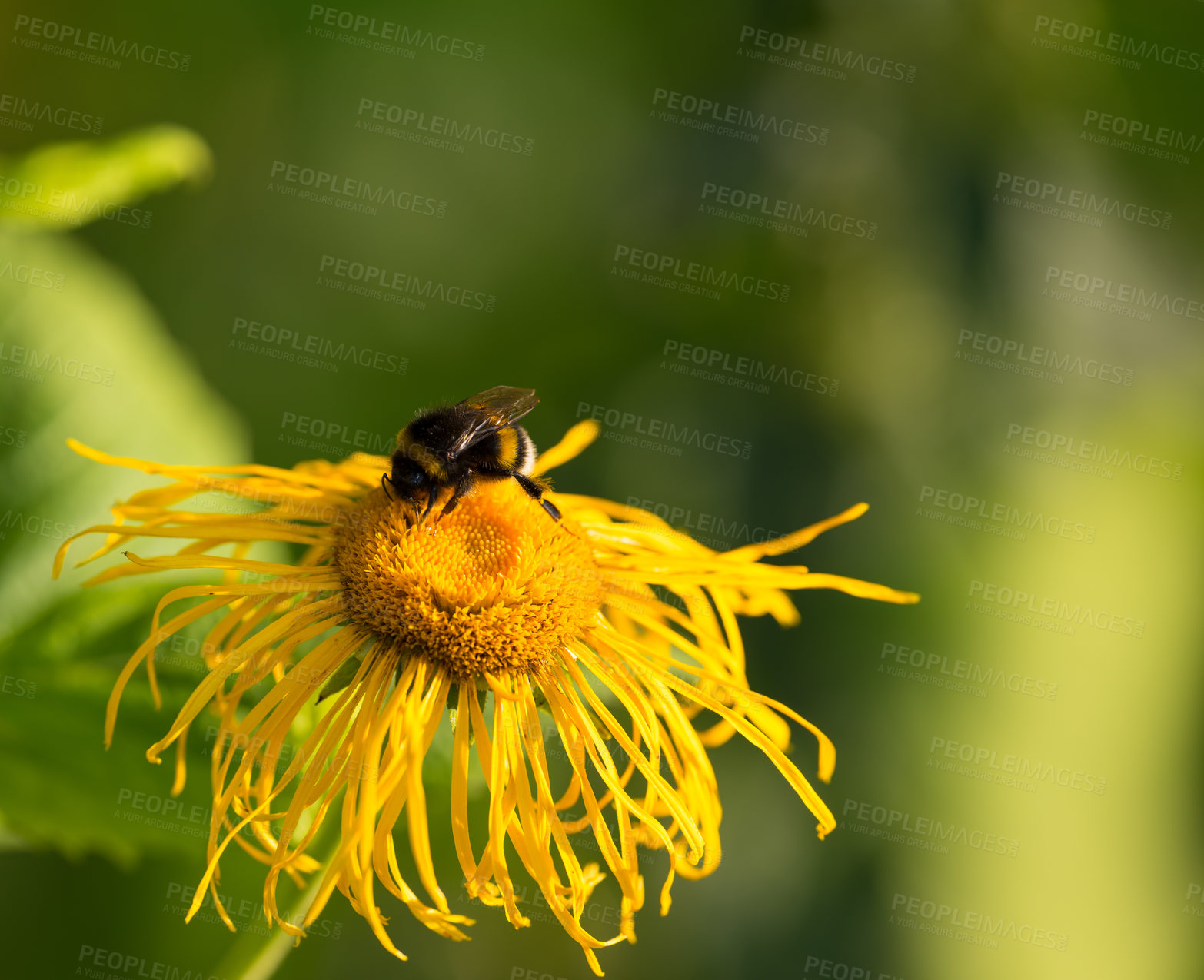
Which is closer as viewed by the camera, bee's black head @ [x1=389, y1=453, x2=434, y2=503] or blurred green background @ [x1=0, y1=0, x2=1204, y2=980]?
bee's black head @ [x1=389, y1=453, x2=434, y2=503]

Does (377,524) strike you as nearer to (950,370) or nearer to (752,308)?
(752,308)

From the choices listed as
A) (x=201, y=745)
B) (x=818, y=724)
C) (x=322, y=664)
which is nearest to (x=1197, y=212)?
(x=818, y=724)

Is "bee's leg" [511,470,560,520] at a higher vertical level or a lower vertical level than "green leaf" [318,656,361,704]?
higher

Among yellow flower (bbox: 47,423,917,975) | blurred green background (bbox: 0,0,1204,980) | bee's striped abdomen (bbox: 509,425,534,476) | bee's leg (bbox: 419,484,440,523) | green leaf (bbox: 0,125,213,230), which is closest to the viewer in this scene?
yellow flower (bbox: 47,423,917,975)

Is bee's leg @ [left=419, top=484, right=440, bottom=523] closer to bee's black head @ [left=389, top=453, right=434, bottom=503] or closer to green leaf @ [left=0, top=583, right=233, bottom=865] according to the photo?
bee's black head @ [left=389, top=453, right=434, bottom=503]

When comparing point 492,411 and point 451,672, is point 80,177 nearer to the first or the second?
point 492,411

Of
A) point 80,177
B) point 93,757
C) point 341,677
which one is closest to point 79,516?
point 93,757

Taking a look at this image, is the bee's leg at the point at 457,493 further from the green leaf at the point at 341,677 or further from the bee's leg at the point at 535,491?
the green leaf at the point at 341,677

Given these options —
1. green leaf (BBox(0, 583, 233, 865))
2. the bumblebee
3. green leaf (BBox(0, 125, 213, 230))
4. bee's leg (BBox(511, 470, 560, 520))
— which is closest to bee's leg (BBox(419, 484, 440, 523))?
the bumblebee

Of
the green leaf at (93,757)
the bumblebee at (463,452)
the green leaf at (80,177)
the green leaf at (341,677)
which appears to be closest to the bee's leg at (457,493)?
the bumblebee at (463,452)
